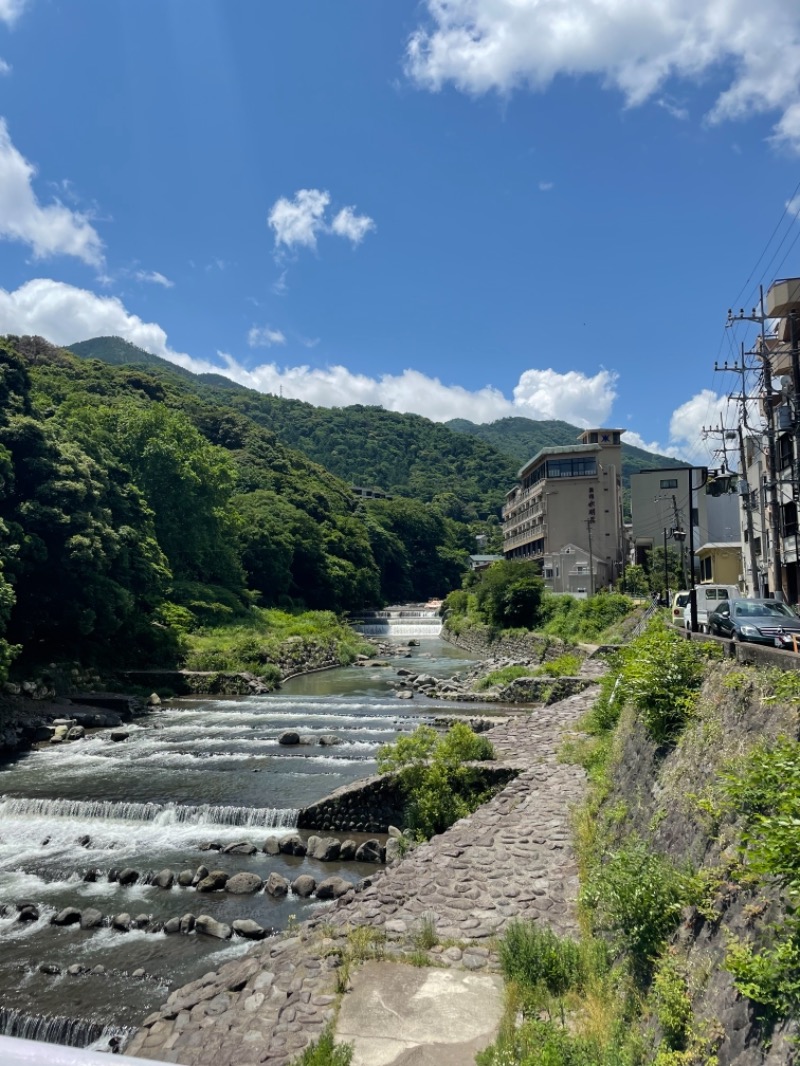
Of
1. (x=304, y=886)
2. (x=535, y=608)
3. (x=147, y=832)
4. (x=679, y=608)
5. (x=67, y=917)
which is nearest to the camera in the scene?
(x=67, y=917)

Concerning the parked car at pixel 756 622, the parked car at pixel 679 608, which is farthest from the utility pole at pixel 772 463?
the parked car at pixel 756 622

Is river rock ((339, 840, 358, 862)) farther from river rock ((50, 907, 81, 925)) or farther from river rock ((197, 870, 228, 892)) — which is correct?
river rock ((50, 907, 81, 925))

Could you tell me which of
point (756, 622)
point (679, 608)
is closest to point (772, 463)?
point (679, 608)

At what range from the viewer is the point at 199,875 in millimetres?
12672

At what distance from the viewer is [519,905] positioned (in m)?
9.05

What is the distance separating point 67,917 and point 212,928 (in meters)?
2.61

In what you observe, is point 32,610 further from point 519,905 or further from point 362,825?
point 519,905

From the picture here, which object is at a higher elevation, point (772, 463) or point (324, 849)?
point (772, 463)

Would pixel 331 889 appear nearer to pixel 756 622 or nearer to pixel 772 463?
pixel 756 622

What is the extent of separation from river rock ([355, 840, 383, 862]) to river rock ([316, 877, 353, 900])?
4.63 ft

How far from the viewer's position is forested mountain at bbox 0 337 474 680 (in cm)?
2811

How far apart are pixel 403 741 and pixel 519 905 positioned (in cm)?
656

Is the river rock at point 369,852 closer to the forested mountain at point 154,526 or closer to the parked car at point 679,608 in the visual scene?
the forested mountain at point 154,526

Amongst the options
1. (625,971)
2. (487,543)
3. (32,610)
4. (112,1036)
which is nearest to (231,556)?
(32,610)
